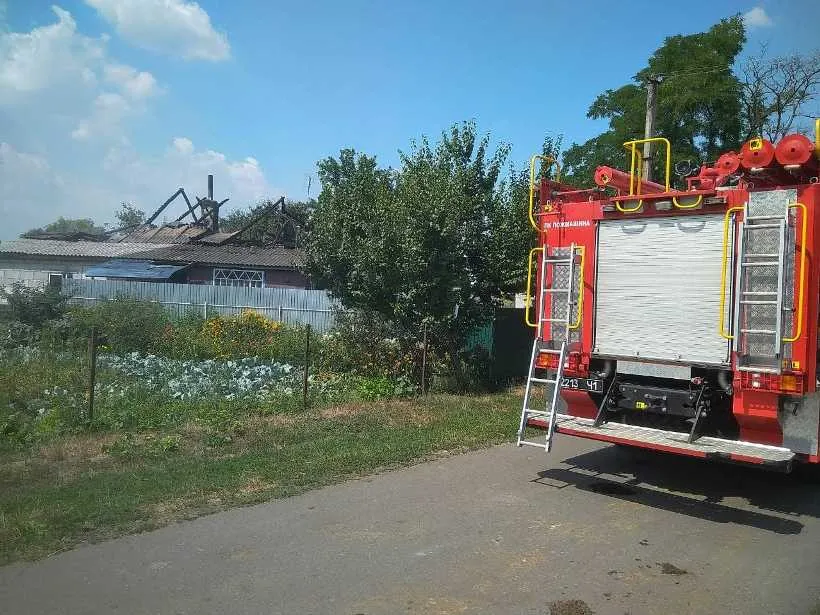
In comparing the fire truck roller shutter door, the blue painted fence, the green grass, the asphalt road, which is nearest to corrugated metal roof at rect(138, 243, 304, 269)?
the blue painted fence

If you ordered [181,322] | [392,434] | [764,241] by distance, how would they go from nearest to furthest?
[764,241] → [392,434] → [181,322]

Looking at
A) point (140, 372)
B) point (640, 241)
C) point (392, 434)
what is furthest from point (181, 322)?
point (640, 241)

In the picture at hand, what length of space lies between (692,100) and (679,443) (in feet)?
56.7

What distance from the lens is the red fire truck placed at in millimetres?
6367

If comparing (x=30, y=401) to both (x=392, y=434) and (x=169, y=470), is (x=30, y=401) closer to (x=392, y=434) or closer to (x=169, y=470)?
(x=169, y=470)

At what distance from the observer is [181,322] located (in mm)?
18047

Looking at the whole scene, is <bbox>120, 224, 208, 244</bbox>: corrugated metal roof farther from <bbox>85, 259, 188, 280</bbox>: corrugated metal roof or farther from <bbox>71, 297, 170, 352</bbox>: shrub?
<bbox>71, 297, 170, 352</bbox>: shrub

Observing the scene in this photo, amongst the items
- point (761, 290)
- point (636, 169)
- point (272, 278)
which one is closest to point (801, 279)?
point (761, 290)

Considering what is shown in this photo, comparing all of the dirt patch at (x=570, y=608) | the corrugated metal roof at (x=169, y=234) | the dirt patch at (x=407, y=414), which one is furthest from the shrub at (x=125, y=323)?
the corrugated metal roof at (x=169, y=234)

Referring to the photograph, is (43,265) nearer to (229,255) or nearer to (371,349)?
(229,255)

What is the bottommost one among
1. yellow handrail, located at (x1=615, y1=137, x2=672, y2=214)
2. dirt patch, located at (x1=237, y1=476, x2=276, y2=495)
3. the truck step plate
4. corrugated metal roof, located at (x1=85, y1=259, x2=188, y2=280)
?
dirt patch, located at (x1=237, y1=476, x2=276, y2=495)

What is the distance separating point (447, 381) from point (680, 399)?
7.73 metres

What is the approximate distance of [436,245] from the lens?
1354 cm

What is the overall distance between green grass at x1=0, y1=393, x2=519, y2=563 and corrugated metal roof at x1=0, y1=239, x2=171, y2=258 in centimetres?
2909
